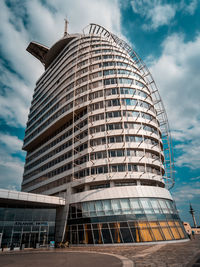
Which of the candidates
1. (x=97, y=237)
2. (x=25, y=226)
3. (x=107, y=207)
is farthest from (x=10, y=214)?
(x=107, y=207)

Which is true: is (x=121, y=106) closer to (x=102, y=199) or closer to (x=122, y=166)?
(x=122, y=166)

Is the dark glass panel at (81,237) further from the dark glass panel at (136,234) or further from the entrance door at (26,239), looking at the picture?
the entrance door at (26,239)

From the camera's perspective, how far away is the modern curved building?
2831 centimetres

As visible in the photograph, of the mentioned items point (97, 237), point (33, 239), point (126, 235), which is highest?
point (33, 239)

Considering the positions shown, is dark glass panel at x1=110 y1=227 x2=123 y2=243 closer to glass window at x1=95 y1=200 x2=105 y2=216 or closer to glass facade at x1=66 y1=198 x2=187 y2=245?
glass facade at x1=66 y1=198 x2=187 y2=245

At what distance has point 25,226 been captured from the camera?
31203mm

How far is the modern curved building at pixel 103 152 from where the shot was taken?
2831 centimetres

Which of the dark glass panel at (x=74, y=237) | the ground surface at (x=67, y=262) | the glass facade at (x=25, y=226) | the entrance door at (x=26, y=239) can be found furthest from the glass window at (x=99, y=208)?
the ground surface at (x=67, y=262)

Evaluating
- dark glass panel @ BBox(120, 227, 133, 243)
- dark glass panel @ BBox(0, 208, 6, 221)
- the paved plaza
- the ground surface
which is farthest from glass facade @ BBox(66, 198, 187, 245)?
dark glass panel @ BBox(0, 208, 6, 221)

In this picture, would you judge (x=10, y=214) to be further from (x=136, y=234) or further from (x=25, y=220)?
(x=136, y=234)

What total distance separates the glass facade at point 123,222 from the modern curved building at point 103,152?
0.44ft

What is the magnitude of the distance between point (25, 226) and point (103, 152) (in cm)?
1875

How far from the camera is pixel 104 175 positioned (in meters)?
33.8

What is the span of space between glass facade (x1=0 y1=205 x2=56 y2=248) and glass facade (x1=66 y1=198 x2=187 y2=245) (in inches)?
177
